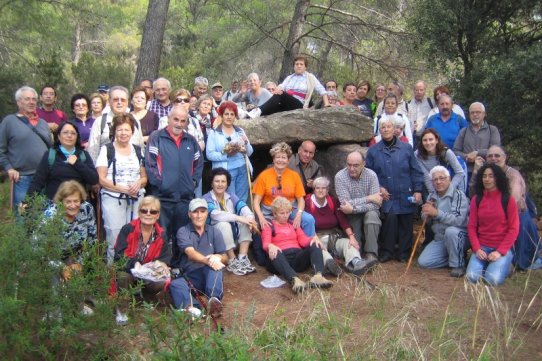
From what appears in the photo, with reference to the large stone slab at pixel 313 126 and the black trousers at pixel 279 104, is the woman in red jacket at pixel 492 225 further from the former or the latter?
the black trousers at pixel 279 104

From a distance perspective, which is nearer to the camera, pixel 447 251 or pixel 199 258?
pixel 199 258

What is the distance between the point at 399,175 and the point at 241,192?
1826 mm

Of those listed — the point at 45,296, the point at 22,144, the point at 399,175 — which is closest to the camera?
the point at 45,296

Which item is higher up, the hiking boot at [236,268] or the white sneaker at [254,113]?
the white sneaker at [254,113]

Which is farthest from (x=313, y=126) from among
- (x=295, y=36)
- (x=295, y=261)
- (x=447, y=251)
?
(x=295, y=36)

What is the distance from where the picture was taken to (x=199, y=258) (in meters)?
5.11

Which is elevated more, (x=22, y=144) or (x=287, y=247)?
Result: (x=22, y=144)

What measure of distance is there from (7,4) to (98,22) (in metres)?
1.66

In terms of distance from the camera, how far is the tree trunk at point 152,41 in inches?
370

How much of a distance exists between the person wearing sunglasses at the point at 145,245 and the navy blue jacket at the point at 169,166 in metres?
0.69

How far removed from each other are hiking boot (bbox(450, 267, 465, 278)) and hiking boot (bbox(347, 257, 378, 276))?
32.6 inches

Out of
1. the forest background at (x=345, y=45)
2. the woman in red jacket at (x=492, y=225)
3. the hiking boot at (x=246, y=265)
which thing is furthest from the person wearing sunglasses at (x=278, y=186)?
the forest background at (x=345, y=45)

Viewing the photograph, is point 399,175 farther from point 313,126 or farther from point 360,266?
point 313,126

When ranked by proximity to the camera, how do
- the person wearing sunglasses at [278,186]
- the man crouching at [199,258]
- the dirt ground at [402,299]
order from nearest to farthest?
the dirt ground at [402,299]
the man crouching at [199,258]
the person wearing sunglasses at [278,186]
